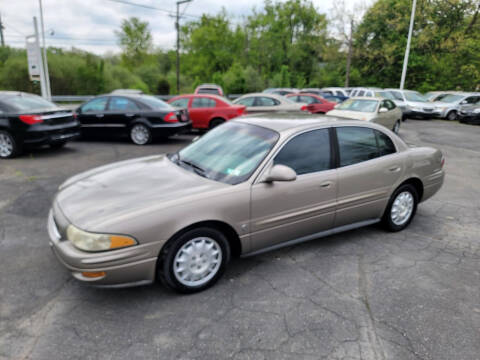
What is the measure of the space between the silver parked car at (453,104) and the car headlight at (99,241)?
20.8 m

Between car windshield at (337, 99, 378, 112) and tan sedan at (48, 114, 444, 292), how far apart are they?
7.91 meters

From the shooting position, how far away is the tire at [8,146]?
7.70m

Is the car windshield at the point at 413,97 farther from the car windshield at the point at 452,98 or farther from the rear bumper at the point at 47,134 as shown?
the rear bumper at the point at 47,134

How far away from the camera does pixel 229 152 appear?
12.1 feet

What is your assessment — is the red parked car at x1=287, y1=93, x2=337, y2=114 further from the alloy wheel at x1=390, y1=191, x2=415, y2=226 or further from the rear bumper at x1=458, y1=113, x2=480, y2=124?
the alloy wheel at x1=390, y1=191, x2=415, y2=226

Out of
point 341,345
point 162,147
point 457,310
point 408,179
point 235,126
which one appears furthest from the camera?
point 162,147

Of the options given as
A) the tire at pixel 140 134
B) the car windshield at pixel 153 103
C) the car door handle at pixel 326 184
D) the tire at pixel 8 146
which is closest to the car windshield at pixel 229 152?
the car door handle at pixel 326 184

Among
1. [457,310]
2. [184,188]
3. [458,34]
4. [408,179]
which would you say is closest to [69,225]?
[184,188]

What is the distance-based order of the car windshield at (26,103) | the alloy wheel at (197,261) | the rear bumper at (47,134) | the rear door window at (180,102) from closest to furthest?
the alloy wheel at (197,261), the rear bumper at (47,134), the car windshield at (26,103), the rear door window at (180,102)

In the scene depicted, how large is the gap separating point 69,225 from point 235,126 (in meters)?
2.09

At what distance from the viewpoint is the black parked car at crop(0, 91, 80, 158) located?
24.8 ft

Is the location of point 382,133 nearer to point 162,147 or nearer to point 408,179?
point 408,179

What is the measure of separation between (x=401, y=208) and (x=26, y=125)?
7591mm

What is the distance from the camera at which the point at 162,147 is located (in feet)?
32.1
